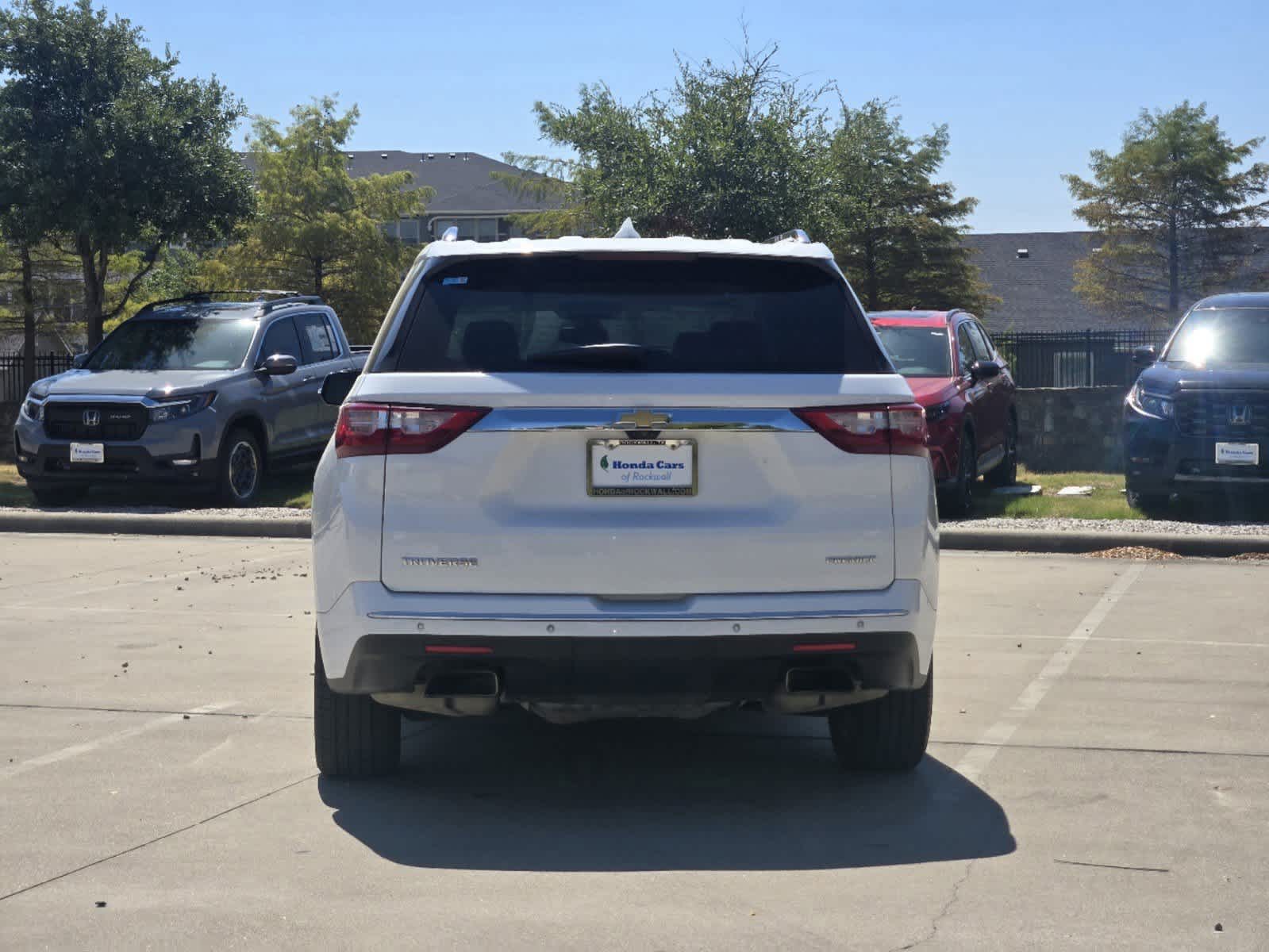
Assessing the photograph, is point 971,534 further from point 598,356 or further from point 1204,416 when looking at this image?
point 598,356

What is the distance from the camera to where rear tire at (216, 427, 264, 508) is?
16812 millimetres

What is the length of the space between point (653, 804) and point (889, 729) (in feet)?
2.89

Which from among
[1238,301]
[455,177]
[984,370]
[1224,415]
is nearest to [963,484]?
[984,370]

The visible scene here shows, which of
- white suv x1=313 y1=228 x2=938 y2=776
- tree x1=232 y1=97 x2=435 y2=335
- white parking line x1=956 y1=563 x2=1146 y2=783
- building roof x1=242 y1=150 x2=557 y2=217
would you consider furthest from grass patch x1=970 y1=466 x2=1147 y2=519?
building roof x1=242 y1=150 x2=557 y2=217

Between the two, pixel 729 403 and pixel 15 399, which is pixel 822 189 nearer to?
pixel 15 399

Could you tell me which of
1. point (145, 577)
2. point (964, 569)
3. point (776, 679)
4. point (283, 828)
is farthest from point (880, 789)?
point (145, 577)

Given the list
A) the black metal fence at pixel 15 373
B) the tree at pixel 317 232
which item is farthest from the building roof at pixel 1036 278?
the black metal fence at pixel 15 373

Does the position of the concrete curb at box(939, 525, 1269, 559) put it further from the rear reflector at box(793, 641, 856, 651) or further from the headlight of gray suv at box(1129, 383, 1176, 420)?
the rear reflector at box(793, 641, 856, 651)

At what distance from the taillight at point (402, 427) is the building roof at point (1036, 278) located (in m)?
63.5

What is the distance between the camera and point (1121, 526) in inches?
561

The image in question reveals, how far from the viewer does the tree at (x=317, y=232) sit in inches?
1750

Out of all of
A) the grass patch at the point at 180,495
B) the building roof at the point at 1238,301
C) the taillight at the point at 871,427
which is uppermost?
the building roof at the point at 1238,301

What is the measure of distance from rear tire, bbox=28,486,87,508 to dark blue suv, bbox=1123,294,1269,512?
10382 millimetres

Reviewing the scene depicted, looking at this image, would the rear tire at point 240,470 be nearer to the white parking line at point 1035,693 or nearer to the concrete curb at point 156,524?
the concrete curb at point 156,524
